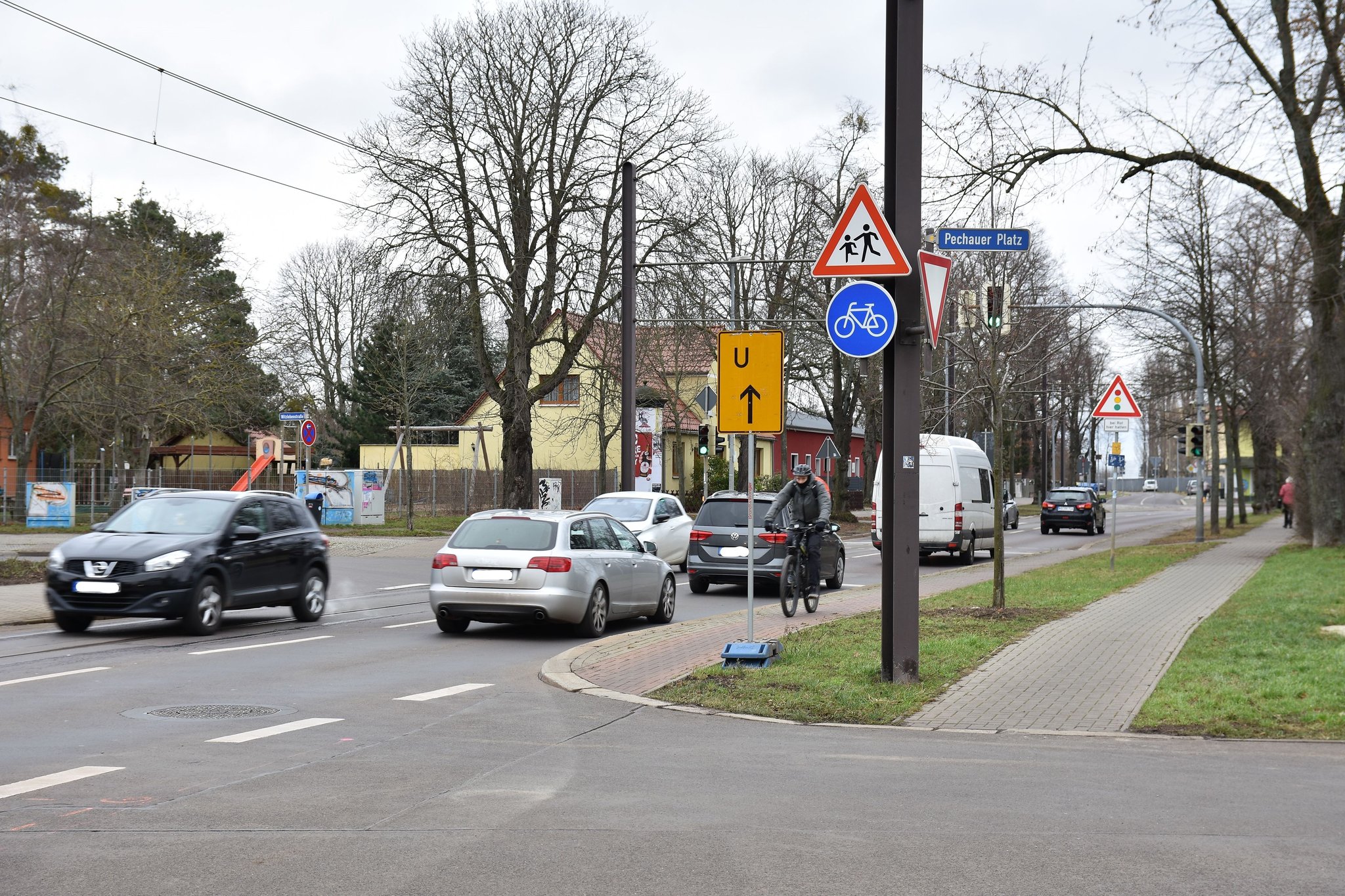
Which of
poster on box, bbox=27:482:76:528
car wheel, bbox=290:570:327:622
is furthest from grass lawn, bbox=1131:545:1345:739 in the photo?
poster on box, bbox=27:482:76:528

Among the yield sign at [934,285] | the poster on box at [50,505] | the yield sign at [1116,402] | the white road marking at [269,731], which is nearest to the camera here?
the white road marking at [269,731]

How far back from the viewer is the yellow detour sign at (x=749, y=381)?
1170 centimetres

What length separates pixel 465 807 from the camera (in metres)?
6.27

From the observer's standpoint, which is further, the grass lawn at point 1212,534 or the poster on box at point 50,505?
the poster on box at point 50,505

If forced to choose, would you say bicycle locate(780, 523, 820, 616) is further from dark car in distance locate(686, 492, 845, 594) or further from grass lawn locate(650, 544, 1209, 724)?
dark car in distance locate(686, 492, 845, 594)

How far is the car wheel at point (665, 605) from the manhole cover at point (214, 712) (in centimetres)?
762

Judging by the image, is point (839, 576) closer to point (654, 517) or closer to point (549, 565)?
point (654, 517)

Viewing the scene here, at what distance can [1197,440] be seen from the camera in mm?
37781

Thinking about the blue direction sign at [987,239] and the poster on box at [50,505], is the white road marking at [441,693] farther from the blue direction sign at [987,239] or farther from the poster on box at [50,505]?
the poster on box at [50,505]

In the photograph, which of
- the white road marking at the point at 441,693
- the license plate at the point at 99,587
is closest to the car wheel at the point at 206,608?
the license plate at the point at 99,587

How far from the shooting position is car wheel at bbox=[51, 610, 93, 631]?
45.9 ft

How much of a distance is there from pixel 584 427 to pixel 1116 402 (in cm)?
3011

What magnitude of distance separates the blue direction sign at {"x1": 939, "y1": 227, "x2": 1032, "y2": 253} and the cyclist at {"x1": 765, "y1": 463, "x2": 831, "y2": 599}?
5.37 metres

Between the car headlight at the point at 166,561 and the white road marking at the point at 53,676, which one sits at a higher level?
the car headlight at the point at 166,561
